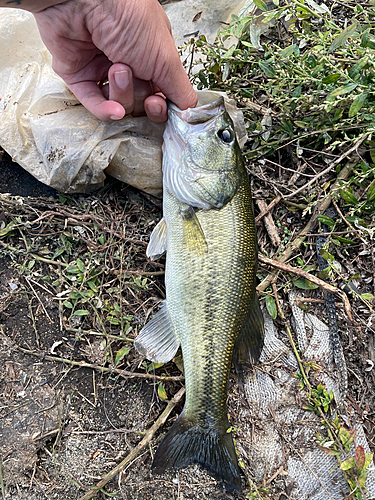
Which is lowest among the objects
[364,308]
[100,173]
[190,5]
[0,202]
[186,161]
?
[364,308]

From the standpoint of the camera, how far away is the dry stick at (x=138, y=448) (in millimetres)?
2217

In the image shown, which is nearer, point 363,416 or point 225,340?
point 225,340

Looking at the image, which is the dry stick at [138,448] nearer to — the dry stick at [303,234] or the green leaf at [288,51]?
the dry stick at [303,234]

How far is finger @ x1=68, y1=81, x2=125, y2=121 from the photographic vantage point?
214 centimetres

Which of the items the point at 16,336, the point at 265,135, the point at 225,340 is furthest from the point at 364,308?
the point at 16,336

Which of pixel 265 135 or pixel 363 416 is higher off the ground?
pixel 265 135

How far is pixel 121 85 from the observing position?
206 centimetres

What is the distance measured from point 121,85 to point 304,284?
1744mm

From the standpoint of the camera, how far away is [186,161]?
2.15m

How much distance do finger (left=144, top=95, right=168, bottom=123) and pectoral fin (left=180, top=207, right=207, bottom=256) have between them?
624 mm

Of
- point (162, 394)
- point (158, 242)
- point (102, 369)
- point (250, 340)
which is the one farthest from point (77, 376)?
point (250, 340)

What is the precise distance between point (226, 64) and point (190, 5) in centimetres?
69

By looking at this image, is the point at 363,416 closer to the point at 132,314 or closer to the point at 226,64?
the point at 132,314

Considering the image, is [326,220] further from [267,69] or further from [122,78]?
[122,78]
